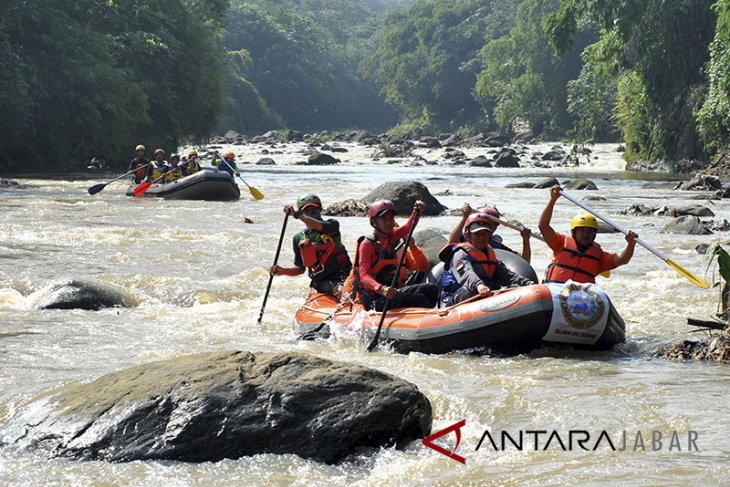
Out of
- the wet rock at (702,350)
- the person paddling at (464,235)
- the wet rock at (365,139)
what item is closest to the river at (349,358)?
the wet rock at (702,350)

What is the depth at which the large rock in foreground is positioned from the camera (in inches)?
211

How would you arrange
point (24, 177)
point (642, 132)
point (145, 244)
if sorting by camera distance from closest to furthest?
1. point (145, 244)
2. point (24, 177)
3. point (642, 132)

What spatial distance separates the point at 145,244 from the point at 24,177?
14.8 meters

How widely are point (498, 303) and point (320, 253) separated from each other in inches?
78.6

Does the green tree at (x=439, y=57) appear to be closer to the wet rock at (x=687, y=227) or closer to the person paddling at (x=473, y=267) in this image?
the wet rock at (x=687, y=227)

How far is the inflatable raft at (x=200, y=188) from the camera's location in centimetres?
2178

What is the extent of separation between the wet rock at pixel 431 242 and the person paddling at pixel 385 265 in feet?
8.03

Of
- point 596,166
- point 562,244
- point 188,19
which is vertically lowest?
point 596,166

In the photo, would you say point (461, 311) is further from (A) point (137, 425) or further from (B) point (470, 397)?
(A) point (137, 425)

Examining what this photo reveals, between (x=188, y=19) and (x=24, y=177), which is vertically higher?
(x=188, y=19)

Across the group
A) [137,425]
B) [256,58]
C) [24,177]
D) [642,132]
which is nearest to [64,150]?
[24,177]

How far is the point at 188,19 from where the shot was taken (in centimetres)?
3647

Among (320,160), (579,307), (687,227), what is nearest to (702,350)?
(579,307)

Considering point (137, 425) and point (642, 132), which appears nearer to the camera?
point (137, 425)
